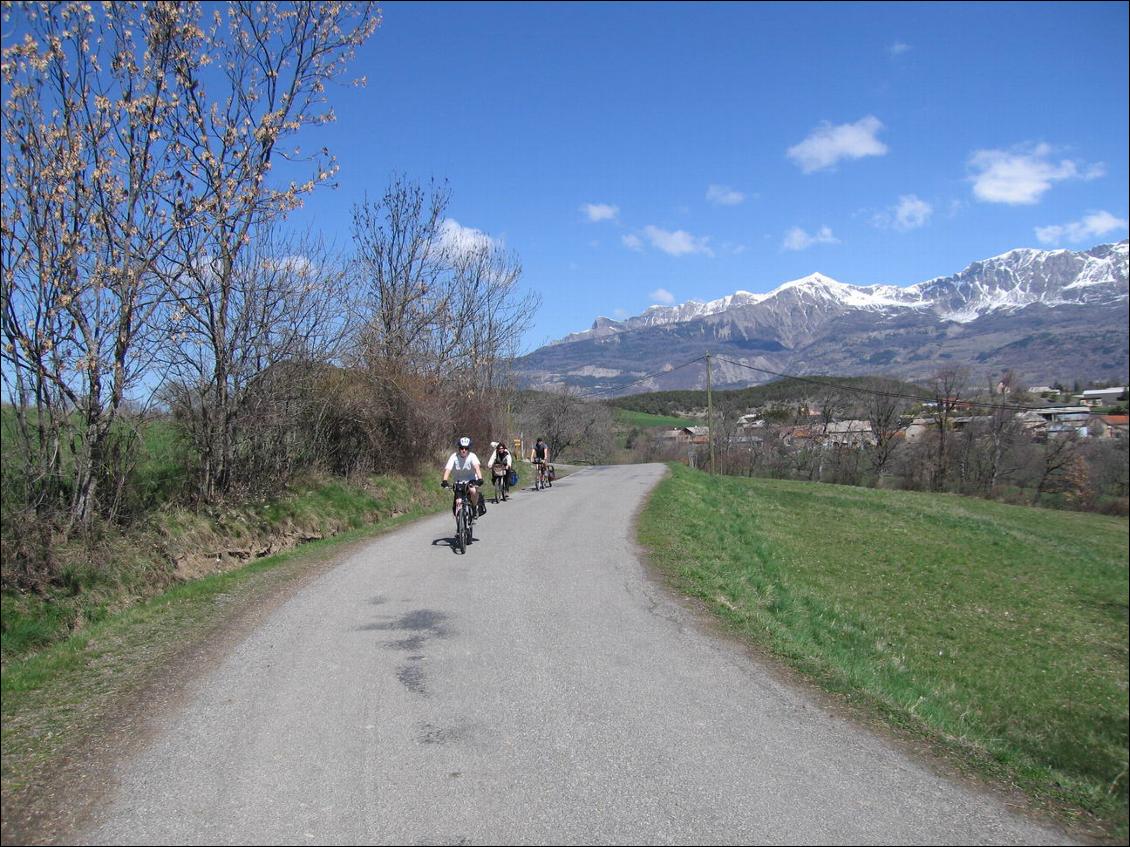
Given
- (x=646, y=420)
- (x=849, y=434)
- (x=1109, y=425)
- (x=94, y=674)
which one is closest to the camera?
(x=1109, y=425)

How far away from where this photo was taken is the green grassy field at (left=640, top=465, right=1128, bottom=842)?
3.20 metres

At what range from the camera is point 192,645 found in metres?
7.34

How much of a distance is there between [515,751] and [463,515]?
308 inches

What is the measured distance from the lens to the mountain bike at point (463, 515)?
1235cm

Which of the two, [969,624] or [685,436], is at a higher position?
[969,624]

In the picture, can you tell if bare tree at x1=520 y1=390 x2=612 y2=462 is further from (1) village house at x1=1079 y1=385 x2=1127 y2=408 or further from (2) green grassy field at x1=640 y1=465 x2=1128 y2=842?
(1) village house at x1=1079 y1=385 x2=1127 y2=408

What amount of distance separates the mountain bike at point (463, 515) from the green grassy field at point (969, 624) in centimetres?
321

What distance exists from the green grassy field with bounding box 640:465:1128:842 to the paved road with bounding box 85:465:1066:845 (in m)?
0.60

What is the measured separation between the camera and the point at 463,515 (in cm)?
1240

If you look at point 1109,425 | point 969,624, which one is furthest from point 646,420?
point 1109,425

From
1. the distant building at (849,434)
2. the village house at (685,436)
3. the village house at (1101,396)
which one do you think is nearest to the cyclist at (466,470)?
the village house at (1101,396)

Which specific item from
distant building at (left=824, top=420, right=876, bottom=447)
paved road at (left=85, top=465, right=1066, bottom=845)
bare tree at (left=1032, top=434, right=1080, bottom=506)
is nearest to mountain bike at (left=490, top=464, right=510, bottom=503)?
paved road at (left=85, top=465, right=1066, bottom=845)

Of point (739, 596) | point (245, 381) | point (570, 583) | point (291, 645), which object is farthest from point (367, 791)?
point (245, 381)

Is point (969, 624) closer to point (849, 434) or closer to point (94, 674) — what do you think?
point (94, 674)
